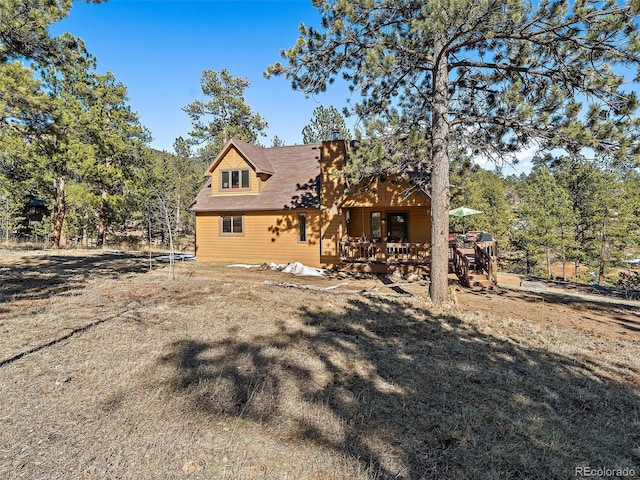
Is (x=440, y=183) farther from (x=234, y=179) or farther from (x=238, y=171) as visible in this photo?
(x=234, y=179)

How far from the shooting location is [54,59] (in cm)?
867

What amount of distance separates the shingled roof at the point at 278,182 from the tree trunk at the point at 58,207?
1114cm

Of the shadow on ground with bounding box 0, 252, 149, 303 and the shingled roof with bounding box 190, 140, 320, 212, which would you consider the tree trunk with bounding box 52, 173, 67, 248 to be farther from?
the shingled roof with bounding box 190, 140, 320, 212

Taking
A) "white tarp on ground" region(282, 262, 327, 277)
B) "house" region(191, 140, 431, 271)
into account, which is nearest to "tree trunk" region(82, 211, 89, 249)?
"house" region(191, 140, 431, 271)

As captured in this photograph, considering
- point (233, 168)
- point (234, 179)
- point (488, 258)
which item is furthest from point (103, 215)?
point (488, 258)

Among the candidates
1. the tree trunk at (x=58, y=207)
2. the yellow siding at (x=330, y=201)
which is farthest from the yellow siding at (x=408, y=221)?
the tree trunk at (x=58, y=207)

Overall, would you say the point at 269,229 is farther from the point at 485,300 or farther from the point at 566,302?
the point at 566,302

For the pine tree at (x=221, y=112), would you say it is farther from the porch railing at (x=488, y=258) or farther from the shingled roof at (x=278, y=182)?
the porch railing at (x=488, y=258)

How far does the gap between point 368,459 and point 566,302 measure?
1075cm

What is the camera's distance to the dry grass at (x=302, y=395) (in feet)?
9.85

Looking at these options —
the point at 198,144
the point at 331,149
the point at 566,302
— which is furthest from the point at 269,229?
the point at 198,144

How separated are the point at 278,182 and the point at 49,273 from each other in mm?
10700

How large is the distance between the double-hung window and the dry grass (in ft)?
34.6

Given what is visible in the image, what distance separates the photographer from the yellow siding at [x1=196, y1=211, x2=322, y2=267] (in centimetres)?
1700
